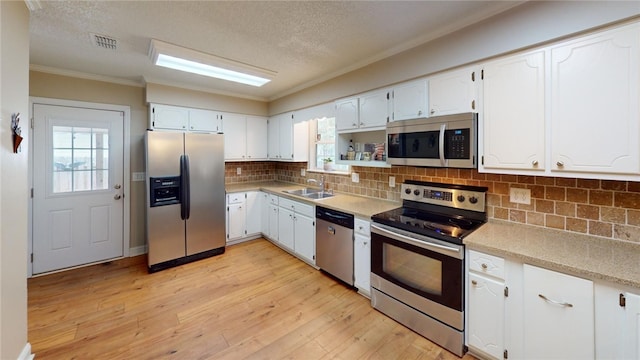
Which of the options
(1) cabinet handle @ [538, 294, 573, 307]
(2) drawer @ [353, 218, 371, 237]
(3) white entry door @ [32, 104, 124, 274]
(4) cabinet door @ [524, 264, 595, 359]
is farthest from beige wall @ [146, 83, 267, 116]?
(1) cabinet handle @ [538, 294, 573, 307]

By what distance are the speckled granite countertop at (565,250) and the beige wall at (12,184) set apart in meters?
2.88

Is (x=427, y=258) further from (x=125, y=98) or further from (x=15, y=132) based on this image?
(x=125, y=98)

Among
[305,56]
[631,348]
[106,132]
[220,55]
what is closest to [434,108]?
[305,56]

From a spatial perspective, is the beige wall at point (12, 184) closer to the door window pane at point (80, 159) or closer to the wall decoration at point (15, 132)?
the wall decoration at point (15, 132)

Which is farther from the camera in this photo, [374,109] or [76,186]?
[76,186]

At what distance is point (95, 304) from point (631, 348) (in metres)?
3.99

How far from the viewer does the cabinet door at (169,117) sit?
3.52 metres

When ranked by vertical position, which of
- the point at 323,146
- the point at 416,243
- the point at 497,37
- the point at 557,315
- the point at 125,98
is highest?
the point at 125,98

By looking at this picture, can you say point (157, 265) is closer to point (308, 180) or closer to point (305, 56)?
point (308, 180)

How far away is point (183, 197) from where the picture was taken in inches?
132

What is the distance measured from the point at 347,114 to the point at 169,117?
2.56 meters

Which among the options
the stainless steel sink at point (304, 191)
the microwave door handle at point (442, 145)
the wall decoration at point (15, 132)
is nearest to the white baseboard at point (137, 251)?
the stainless steel sink at point (304, 191)

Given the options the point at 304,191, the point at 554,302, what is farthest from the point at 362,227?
the point at 304,191

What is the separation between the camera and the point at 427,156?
223 centimetres
